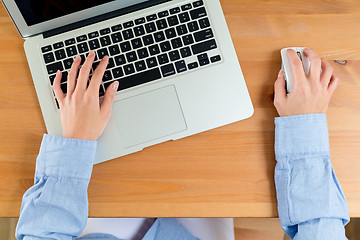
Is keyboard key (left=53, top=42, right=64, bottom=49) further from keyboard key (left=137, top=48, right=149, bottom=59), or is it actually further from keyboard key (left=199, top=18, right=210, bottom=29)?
keyboard key (left=199, top=18, right=210, bottom=29)

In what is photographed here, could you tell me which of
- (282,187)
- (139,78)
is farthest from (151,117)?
(282,187)

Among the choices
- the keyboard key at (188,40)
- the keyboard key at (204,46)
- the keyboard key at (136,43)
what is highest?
the keyboard key at (136,43)

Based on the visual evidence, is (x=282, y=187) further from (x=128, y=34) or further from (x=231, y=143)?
(x=128, y=34)

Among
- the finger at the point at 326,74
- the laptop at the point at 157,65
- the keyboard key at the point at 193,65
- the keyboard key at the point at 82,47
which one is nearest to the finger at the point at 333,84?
the finger at the point at 326,74

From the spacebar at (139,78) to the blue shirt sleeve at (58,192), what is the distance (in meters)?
0.13

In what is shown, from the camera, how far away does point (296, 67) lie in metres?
0.63

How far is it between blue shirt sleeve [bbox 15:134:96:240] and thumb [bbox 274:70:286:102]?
0.37 meters

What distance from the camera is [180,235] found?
81cm

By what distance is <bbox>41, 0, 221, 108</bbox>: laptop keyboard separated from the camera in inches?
24.9

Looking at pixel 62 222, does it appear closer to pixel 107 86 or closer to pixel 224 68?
pixel 107 86

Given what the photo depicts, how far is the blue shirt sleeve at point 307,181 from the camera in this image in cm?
60

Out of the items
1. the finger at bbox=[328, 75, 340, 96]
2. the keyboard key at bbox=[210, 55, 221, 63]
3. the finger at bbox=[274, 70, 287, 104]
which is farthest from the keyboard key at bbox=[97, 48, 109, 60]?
the finger at bbox=[328, 75, 340, 96]

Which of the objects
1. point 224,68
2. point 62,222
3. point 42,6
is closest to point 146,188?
point 62,222

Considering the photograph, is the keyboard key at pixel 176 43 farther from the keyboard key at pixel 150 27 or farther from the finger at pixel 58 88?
the finger at pixel 58 88
